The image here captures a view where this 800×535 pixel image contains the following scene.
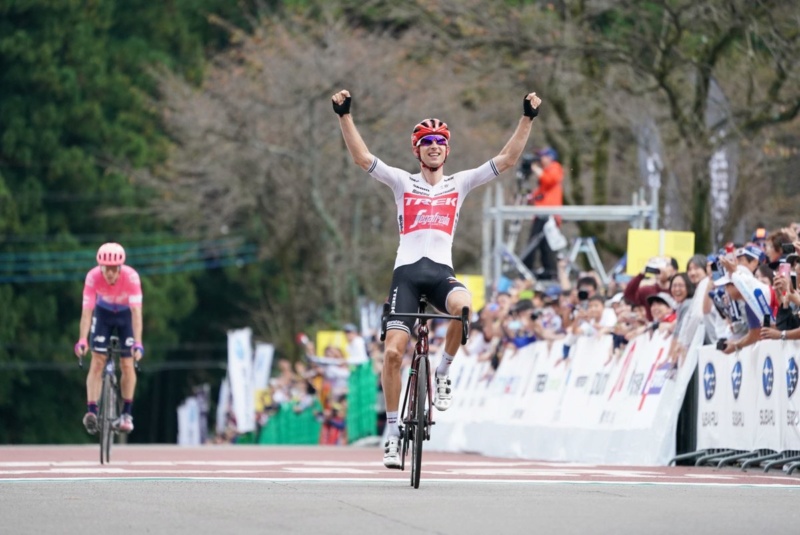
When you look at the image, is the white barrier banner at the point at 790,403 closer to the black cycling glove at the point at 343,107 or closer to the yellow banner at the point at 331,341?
the black cycling glove at the point at 343,107

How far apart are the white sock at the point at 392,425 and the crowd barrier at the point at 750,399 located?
3914 mm

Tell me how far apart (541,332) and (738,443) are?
6010 millimetres

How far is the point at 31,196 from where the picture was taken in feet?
201

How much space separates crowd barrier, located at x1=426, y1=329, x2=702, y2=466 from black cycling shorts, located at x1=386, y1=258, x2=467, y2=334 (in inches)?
219

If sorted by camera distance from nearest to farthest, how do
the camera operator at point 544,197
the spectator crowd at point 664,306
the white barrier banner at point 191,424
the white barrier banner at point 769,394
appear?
1. the white barrier banner at point 769,394
2. the spectator crowd at point 664,306
3. the camera operator at point 544,197
4. the white barrier banner at point 191,424

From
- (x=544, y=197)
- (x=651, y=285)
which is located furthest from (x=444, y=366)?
(x=544, y=197)

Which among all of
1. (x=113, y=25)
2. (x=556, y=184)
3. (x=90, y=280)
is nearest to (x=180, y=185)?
(x=113, y=25)

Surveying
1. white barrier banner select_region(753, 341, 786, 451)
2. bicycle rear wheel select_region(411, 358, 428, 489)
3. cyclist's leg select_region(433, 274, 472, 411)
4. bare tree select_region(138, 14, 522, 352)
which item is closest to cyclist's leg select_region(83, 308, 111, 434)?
cyclist's leg select_region(433, 274, 472, 411)

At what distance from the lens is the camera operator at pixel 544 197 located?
29.3m

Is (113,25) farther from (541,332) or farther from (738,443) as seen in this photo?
(738,443)

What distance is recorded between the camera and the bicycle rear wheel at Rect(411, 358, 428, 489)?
41.4 feet

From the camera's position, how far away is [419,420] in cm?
1266

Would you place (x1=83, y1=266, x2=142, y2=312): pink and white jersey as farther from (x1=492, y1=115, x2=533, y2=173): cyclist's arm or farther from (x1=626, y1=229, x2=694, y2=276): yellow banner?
(x1=626, y1=229, x2=694, y2=276): yellow banner

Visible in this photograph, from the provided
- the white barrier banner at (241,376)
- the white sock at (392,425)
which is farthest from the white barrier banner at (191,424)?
the white sock at (392,425)
